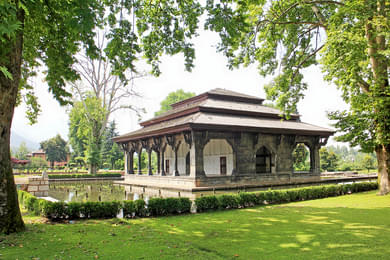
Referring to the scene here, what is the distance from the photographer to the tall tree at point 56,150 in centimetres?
6800

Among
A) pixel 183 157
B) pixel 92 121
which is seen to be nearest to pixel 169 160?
pixel 183 157

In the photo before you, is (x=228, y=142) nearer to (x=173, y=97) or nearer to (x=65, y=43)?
(x=65, y=43)

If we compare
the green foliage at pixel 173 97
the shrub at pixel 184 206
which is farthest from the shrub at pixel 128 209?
the green foliage at pixel 173 97

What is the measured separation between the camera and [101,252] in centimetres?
535

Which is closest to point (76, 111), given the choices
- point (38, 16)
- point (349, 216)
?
point (38, 16)

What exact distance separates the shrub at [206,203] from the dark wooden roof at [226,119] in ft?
24.2

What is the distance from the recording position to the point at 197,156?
17797mm

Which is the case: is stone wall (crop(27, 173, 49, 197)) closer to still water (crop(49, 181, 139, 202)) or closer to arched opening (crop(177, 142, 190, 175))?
still water (crop(49, 181, 139, 202))

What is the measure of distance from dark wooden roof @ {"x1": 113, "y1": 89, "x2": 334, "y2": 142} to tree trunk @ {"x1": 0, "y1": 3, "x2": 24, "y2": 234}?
11.0m

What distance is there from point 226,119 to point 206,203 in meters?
10.4

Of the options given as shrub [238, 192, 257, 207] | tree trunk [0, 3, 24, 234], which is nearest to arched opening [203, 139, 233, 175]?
shrub [238, 192, 257, 207]

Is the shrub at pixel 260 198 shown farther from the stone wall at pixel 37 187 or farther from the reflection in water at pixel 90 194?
the stone wall at pixel 37 187

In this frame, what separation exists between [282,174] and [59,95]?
54.2 feet

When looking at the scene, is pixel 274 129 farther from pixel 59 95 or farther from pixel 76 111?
pixel 76 111
